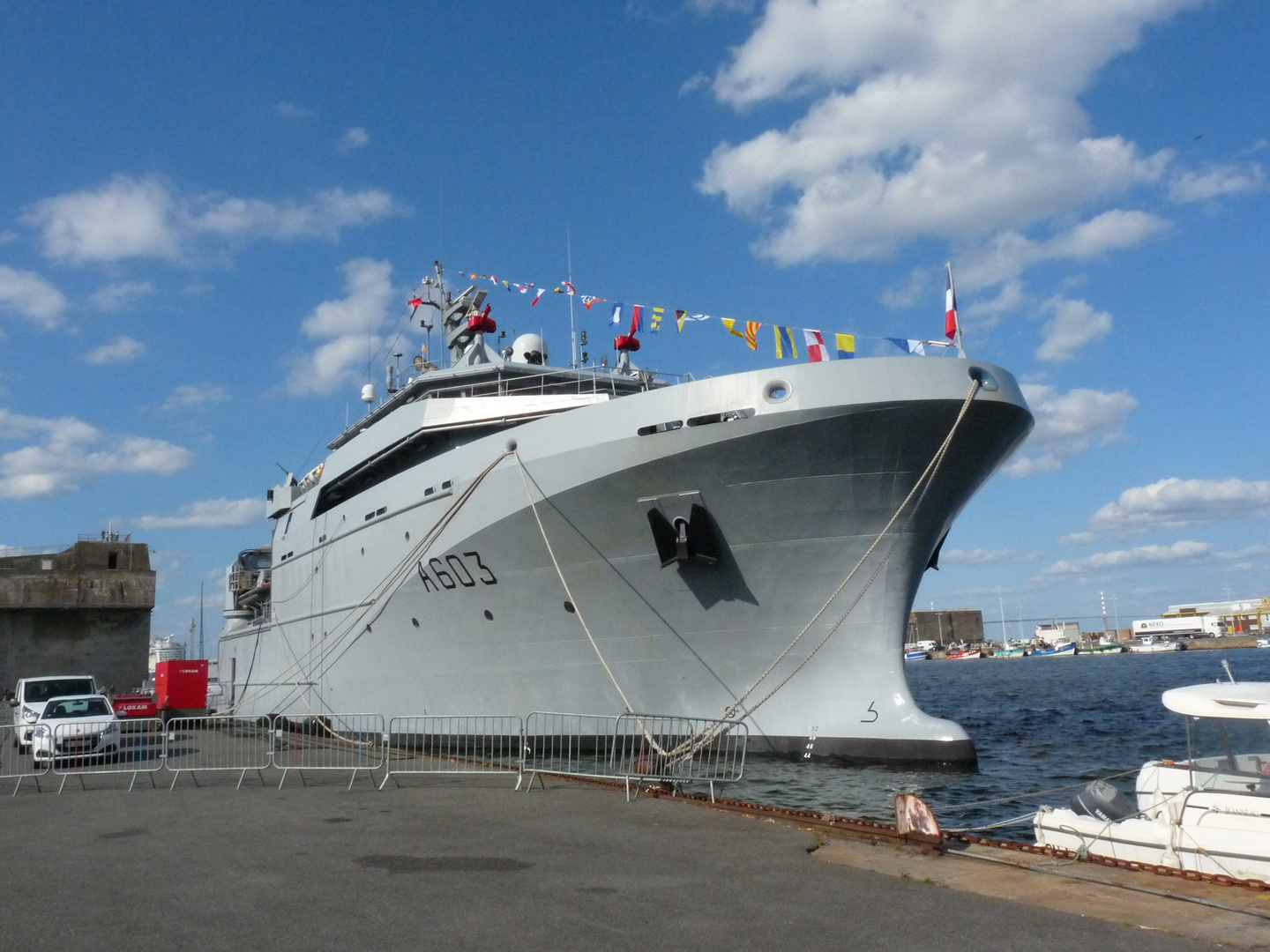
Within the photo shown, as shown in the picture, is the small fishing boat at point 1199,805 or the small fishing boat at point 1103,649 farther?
the small fishing boat at point 1103,649

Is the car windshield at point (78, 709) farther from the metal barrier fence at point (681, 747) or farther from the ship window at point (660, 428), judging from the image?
the ship window at point (660, 428)

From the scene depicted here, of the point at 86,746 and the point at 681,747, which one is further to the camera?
the point at 86,746

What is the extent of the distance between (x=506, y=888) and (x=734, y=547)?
24.4 feet

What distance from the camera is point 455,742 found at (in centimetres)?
1661

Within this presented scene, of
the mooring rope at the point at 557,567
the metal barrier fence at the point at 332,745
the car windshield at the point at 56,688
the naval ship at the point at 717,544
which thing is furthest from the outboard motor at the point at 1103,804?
the car windshield at the point at 56,688

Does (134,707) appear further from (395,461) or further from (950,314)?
(950,314)

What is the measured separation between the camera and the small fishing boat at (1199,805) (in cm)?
649

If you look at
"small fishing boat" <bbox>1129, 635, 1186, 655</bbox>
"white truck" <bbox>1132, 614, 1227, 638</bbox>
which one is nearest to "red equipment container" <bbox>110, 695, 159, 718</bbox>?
"small fishing boat" <bbox>1129, 635, 1186, 655</bbox>

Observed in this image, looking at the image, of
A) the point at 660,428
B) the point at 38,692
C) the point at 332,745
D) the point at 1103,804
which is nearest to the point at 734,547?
the point at 660,428

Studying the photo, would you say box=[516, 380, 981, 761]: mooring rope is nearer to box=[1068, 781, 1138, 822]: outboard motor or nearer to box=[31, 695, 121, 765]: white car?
box=[1068, 781, 1138, 822]: outboard motor

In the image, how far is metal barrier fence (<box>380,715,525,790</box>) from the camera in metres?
13.5

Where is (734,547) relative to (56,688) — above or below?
above

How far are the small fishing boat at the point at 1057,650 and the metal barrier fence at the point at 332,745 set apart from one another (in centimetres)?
11461

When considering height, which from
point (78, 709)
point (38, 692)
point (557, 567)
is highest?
point (557, 567)
